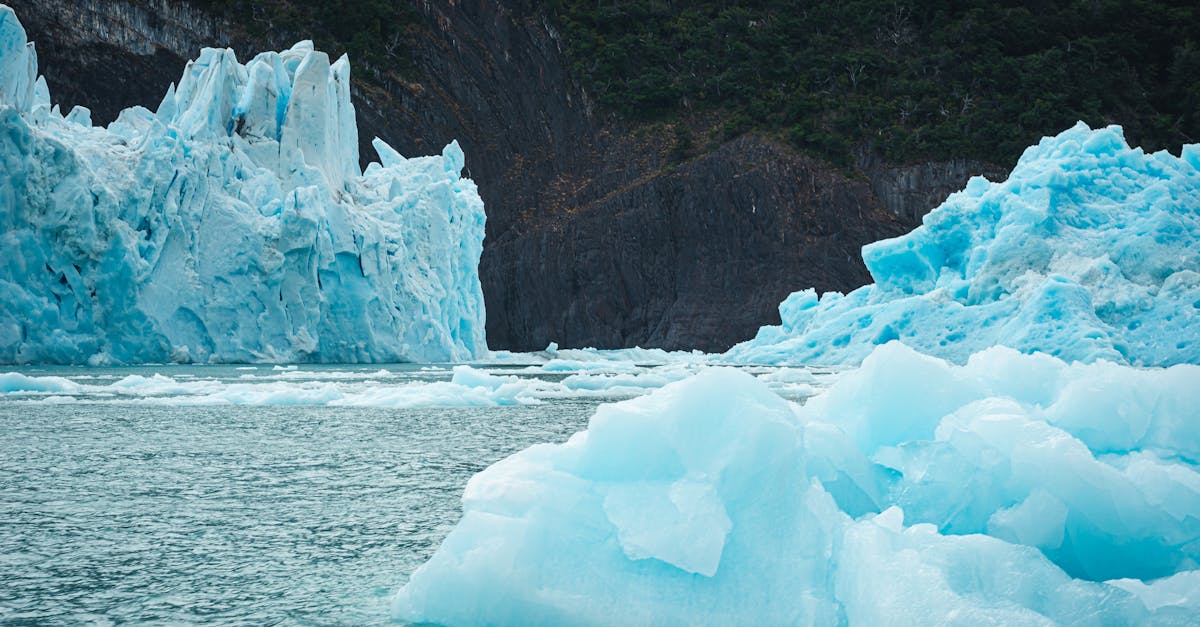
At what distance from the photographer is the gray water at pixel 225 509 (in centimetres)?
411

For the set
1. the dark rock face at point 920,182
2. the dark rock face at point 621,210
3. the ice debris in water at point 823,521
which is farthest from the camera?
the dark rock face at point 920,182

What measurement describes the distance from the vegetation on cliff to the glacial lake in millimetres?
34389

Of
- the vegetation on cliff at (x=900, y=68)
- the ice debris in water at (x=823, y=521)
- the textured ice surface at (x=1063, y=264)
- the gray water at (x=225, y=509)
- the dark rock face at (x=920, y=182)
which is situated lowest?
the gray water at (x=225, y=509)

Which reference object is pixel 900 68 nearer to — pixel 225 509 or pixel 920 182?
pixel 920 182

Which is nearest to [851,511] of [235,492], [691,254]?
[235,492]

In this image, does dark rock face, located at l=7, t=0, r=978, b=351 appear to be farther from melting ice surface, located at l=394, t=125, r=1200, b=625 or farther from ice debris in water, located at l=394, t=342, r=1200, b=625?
ice debris in water, located at l=394, t=342, r=1200, b=625

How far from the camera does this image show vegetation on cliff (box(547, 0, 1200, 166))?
1649 inches

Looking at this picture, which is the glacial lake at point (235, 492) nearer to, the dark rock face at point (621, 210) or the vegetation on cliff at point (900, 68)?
the dark rock face at point (621, 210)

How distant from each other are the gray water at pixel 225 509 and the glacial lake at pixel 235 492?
16 mm

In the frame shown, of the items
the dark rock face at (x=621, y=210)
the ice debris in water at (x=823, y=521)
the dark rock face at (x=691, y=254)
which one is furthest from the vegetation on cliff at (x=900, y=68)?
the ice debris in water at (x=823, y=521)

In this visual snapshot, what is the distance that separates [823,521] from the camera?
3502 millimetres

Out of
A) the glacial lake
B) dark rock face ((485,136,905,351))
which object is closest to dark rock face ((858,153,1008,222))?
dark rock face ((485,136,905,351))

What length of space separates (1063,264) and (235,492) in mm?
19588

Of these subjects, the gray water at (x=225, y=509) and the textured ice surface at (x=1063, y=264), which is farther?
the textured ice surface at (x=1063, y=264)
